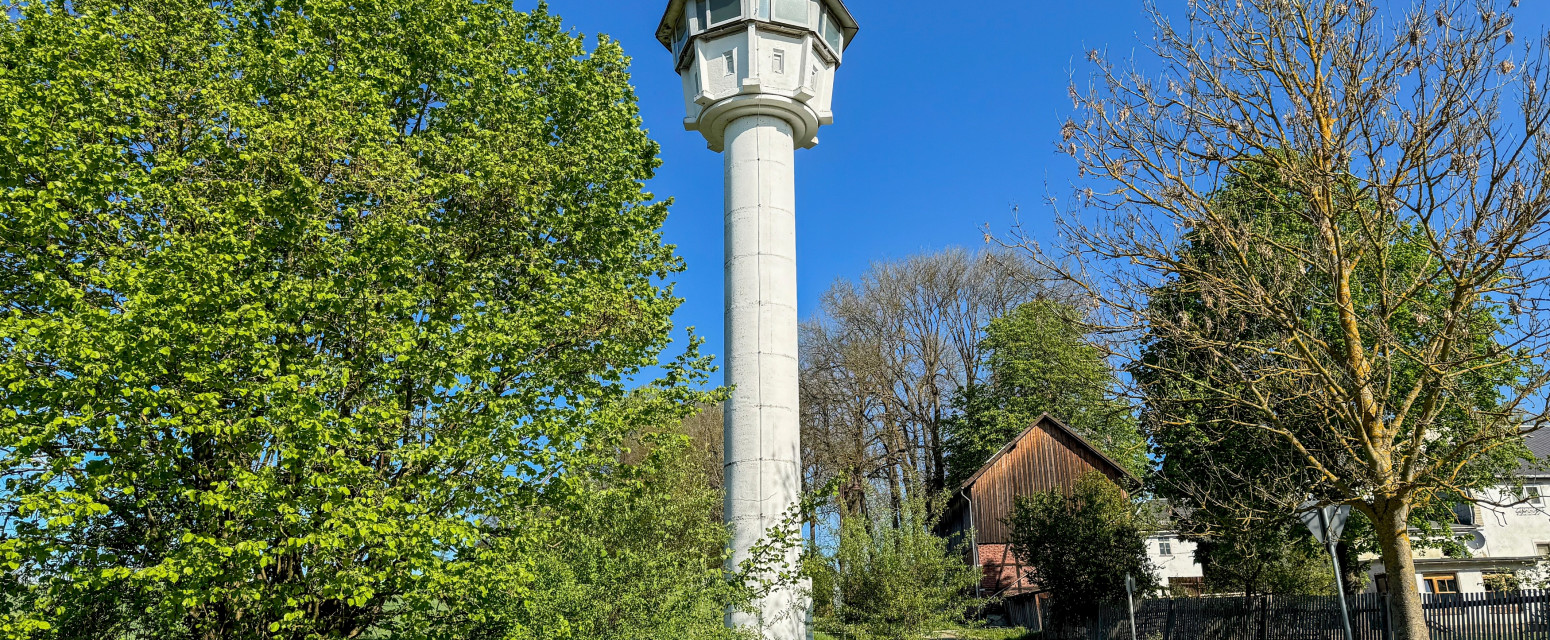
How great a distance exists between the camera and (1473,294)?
11969mm

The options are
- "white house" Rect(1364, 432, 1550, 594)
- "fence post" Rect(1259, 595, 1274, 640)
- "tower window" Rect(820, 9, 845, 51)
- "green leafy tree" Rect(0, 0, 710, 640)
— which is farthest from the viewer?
"white house" Rect(1364, 432, 1550, 594)

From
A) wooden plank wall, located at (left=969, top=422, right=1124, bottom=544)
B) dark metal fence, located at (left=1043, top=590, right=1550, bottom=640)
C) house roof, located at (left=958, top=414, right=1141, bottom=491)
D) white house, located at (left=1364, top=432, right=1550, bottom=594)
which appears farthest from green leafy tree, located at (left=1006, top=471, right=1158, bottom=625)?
white house, located at (left=1364, top=432, right=1550, bottom=594)

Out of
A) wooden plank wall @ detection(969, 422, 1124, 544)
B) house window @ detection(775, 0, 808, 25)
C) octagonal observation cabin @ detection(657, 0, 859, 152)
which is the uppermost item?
house window @ detection(775, 0, 808, 25)

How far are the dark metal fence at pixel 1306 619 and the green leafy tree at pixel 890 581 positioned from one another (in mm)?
6138

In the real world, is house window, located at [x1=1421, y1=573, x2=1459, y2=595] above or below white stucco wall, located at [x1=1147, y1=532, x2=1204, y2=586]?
below

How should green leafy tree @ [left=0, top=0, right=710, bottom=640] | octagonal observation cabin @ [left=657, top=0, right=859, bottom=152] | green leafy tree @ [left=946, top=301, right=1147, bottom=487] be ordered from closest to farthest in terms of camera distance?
1. green leafy tree @ [left=0, top=0, right=710, bottom=640]
2. octagonal observation cabin @ [left=657, top=0, right=859, bottom=152]
3. green leafy tree @ [left=946, top=301, right=1147, bottom=487]

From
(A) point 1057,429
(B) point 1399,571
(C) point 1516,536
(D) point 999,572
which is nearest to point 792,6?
(B) point 1399,571

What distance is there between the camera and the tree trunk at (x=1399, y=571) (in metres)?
12.4

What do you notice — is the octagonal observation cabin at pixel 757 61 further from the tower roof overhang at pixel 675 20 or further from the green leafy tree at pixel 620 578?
the green leafy tree at pixel 620 578

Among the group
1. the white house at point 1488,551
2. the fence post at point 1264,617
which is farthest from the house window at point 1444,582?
the fence post at point 1264,617

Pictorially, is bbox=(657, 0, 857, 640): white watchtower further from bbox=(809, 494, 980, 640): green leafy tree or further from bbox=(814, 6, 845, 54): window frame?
bbox=(809, 494, 980, 640): green leafy tree

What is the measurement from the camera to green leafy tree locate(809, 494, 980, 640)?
1842 cm

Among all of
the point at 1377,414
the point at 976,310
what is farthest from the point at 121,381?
the point at 976,310

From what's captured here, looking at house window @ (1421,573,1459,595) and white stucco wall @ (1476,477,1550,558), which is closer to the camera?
house window @ (1421,573,1459,595)
